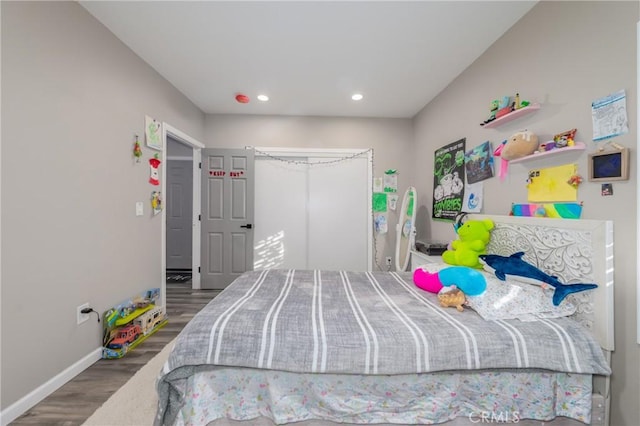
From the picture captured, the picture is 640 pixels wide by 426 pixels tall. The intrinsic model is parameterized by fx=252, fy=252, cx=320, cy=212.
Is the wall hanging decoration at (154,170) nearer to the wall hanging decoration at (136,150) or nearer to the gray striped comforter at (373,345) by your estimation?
the wall hanging decoration at (136,150)

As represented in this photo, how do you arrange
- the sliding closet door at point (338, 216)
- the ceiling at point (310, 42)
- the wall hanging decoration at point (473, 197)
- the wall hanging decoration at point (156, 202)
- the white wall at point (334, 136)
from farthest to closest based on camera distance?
the sliding closet door at point (338, 216) < the white wall at point (334, 136) < the wall hanging decoration at point (156, 202) < the wall hanging decoration at point (473, 197) < the ceiling at point (310, 42)

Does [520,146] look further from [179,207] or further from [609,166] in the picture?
[179,207]

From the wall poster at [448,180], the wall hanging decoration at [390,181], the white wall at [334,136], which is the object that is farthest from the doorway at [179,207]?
the wall poster at [448,180]

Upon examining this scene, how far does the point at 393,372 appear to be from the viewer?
106 centimetres

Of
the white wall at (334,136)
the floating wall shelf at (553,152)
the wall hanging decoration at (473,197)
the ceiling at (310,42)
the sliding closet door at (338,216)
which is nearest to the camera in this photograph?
the floating wall shelf at (553,152)

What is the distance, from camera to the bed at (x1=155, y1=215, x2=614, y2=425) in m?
1.07

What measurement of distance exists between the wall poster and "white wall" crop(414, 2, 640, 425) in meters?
0.25

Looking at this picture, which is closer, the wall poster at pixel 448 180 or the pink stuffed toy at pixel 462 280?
the pink stuffed toy at pixel 462 280

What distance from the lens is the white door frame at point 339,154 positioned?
3627 mm

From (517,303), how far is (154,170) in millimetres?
3040

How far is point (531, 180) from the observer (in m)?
1.65

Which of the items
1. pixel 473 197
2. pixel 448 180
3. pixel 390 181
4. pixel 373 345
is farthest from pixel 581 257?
pixel 390 181

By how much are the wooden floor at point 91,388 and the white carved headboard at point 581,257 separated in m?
2.71

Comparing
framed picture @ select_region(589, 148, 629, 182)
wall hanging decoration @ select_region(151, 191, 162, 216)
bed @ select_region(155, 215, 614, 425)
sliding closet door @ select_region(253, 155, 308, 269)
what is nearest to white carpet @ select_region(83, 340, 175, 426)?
bed @ select_region(155, 215, 614, 425)
